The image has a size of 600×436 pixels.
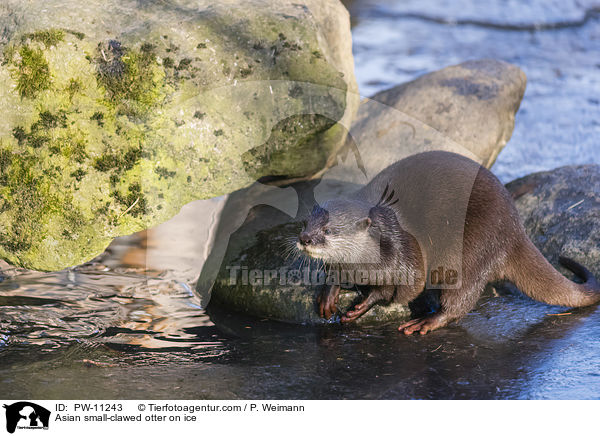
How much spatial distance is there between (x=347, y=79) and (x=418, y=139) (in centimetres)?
72

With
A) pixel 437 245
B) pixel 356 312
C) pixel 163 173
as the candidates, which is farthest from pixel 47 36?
pixel 437 245

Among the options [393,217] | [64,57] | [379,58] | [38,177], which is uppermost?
[379,58]

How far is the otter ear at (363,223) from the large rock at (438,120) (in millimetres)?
1242

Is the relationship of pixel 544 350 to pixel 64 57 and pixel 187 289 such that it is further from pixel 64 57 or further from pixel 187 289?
pixel 64 57

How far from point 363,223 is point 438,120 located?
194cm

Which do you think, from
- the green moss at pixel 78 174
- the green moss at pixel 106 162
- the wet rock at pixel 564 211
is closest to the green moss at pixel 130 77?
the green moss at pixel 106 162

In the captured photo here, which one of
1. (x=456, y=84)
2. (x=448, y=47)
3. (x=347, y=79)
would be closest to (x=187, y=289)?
(x=347, y=79)

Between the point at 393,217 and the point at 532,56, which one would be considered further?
the point at 532,56

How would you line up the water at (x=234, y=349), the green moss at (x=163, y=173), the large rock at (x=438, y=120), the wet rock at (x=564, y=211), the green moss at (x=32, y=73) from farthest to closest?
the large rock at (x=438, y=120) < the wet rock at (x=564, y=211) < the green moss at (x=163, y=173) < the green moss at (x=32, y=73) < the water at (x=234, y=349)

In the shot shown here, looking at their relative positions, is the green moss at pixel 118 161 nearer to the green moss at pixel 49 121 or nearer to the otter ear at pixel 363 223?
the green moss at pixel 49 121

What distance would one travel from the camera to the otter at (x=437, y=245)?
317cm

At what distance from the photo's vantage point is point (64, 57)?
3.29 meters

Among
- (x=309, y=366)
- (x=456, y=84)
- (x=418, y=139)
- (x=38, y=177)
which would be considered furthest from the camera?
(x=456, y=84)

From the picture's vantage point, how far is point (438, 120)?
4.79 m
